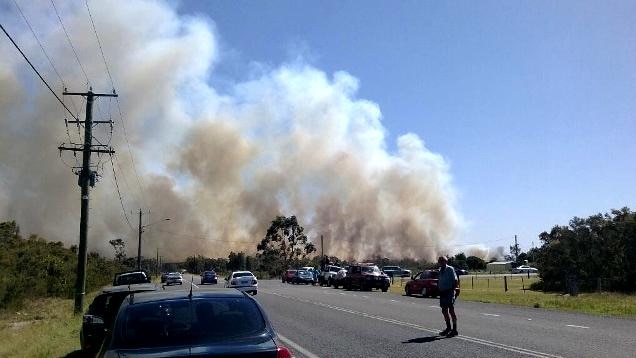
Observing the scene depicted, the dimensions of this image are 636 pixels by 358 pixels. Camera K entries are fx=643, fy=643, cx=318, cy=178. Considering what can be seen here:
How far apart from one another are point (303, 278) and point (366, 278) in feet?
58.9

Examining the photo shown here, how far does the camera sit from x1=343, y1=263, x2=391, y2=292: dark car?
42.1 metres

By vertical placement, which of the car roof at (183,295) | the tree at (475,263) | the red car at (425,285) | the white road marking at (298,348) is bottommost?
the white road marking at (298,348)

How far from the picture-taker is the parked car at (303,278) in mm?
58969

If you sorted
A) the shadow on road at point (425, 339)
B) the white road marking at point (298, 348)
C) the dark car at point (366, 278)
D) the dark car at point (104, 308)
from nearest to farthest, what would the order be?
the dark car at point (104, 308) < the white road marking at point (298, 348) < the shadow on road at point (425, 339) < the dark car at point (366, 278)

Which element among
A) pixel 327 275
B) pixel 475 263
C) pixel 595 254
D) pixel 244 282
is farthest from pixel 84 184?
pixel 475 263

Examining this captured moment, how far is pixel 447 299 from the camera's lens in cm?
1440

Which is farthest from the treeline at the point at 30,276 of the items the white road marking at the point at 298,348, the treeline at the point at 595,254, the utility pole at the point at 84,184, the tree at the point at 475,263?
the tree at the point at 475,263

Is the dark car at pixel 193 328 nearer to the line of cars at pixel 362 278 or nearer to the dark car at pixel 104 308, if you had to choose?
the dark car at pixel 104 308

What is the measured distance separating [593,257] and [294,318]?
40.6 m

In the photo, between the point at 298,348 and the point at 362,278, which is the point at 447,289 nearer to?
the point at 298,348

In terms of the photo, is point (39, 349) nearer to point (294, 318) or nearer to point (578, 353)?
point (294, 318)

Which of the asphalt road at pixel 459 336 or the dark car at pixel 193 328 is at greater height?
the dark car at pixel 193 328

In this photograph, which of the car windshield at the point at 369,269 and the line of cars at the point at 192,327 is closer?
the line of cars at the point at 192,327

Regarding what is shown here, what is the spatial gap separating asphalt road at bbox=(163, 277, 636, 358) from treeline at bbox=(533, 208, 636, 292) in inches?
1227
